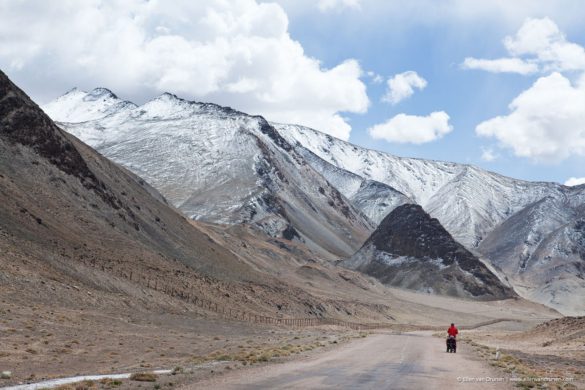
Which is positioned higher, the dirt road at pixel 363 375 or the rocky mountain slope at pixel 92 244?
the rocky mountain slope at pixel 92 244

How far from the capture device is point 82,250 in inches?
2680

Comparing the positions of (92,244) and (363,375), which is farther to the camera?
(92,244)

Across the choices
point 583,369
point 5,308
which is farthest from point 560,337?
point 5,308

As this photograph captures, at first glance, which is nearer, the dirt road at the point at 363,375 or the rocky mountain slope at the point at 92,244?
the dirt road at the point at 363,375

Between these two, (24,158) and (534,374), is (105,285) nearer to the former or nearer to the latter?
(24,158)

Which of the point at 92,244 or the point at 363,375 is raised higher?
the point at 92,244

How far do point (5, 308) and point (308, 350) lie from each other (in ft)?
60.3

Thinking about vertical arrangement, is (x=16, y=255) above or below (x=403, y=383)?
above

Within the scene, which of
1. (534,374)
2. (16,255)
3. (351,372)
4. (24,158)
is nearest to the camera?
(351,372)

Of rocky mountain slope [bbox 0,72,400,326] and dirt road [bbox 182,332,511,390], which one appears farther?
rocky mountain slope [bbox 0,72,400,326]

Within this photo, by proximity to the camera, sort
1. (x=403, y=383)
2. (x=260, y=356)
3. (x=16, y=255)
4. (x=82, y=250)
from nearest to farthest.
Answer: (x=403, y=383), (x=260, y=356), (x=16, y=255), (x=82, y=250)

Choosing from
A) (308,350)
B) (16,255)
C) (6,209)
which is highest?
(6,209)

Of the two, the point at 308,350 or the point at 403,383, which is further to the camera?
the point at 308,350

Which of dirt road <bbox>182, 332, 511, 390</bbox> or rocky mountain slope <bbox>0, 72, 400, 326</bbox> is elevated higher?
rocky mountain slope <bbox>0, 72, 400, 326</bbox>
